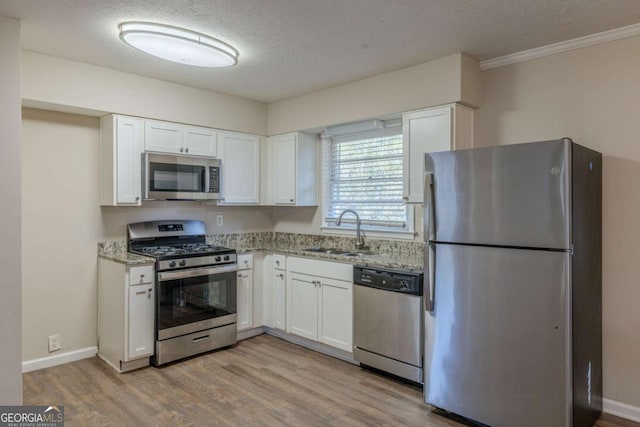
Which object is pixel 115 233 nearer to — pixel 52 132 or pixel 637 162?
pixel 52 132

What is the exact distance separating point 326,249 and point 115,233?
79.4 inches

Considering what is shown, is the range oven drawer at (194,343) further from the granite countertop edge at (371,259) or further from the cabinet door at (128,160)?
the cabinet door at (128,160)

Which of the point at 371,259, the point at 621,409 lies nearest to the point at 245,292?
the point at 371,259

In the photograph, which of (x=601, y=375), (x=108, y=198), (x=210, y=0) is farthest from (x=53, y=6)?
(x=601, y=375)

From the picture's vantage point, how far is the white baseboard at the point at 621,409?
8.64 ft

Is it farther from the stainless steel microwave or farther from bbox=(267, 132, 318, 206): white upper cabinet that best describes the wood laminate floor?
bbox=(267, 132, 318, 206): white upper cabinet

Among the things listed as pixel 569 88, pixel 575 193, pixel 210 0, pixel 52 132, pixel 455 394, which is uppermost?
pixel 210 0

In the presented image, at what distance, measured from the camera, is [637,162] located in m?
2.67

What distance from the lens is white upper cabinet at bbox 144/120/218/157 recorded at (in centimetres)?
377

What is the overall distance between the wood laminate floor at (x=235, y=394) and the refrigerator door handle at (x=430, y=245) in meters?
Result: 0.77

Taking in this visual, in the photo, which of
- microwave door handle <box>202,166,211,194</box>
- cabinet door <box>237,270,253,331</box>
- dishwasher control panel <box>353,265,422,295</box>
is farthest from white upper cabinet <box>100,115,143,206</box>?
dishwasher control panel <box>353,265,422,295</box>

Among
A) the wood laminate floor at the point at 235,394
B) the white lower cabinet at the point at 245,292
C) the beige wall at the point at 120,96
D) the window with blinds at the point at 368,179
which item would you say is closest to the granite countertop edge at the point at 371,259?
the white lower cabinet at the point at 245,292

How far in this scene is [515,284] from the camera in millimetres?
2352

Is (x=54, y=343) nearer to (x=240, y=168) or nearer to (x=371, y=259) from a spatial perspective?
(x=240, y=168)
